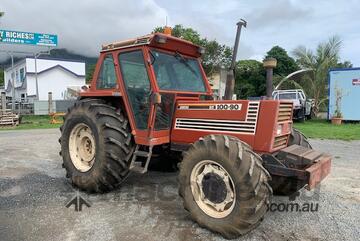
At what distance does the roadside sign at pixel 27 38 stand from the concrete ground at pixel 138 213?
63.3ft

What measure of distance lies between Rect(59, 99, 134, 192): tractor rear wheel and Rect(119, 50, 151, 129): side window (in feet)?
0.90

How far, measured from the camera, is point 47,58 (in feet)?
149

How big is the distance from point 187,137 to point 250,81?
37641 millimetres

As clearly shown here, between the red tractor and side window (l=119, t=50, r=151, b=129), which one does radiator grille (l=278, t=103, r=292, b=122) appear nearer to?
the red tractor

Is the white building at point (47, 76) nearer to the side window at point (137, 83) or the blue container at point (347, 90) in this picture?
the blue container at point (347, 90)

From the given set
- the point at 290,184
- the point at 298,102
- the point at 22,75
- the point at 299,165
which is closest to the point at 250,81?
the point at 298,102

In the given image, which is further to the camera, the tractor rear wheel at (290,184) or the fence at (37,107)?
the fence at (37,107)

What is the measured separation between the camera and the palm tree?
24281 mm

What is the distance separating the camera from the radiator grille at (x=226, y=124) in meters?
4.39

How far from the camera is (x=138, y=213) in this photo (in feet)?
15.3

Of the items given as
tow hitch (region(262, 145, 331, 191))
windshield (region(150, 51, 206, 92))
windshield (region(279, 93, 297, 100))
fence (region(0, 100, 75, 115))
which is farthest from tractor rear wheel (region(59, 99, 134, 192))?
fence (region(0, 100, 75, 115))

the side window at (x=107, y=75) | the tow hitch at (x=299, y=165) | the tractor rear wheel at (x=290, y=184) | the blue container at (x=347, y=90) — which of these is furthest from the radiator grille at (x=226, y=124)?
the blue container at (x=347, y=90)

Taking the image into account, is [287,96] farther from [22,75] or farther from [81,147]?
[22,75]

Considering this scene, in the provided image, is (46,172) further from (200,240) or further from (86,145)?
(200,240)
